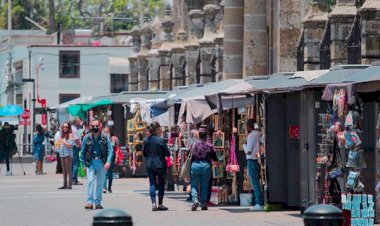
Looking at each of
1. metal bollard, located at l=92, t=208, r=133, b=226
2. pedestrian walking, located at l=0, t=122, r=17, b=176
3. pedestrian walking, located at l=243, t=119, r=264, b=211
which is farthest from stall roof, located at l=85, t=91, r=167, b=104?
metal bollard, located at l=92, t=208, r=133, b=226

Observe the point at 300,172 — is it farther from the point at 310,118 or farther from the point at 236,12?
the point at 236,12

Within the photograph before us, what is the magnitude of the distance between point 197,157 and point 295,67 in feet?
37.4

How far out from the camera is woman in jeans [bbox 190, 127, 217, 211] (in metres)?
29.1

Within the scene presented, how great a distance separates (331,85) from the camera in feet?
76.7

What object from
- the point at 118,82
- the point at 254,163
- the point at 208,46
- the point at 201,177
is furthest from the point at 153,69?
the point at 254,163

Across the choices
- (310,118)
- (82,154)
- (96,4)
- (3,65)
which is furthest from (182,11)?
(96,4)

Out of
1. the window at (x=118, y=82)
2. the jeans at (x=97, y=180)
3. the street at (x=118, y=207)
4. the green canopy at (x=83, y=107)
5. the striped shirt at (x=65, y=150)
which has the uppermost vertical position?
the window at (x=118, y=82)

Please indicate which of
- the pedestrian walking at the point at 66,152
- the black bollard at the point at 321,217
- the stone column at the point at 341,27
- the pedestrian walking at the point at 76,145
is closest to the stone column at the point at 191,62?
the pedestrian walking at the point at 76,145

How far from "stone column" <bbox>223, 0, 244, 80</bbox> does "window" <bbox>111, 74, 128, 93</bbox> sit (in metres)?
46.5

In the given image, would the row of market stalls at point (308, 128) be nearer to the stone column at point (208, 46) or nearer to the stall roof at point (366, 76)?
the stall roof at point (366, 76)

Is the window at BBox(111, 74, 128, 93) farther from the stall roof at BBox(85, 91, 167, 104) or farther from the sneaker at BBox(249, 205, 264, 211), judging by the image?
the sneaker at BBox(249, 205, 264, 211)

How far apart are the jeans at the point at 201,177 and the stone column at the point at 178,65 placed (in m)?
29.0

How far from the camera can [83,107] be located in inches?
1895

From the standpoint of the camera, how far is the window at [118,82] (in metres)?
89.2
